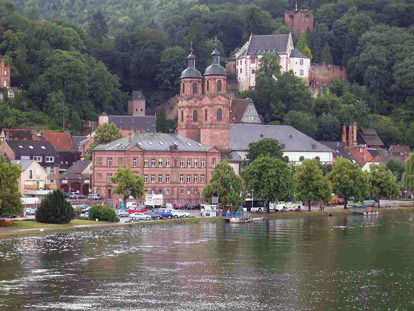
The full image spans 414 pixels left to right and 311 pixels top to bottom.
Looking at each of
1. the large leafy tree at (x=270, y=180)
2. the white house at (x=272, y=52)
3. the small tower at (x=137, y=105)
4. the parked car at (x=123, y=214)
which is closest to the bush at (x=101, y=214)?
the parked car at (x=123, y=214)

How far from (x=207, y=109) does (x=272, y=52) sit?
5364cm

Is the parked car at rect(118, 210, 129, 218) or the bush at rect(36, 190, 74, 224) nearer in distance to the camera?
the bush at rect(36, 190, 74, 224)

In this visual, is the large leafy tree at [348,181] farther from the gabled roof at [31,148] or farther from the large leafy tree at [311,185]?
the gabled roof at [31,148]

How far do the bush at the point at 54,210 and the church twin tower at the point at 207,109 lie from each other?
1797 inches

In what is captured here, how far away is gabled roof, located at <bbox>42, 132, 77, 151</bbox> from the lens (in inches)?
6191

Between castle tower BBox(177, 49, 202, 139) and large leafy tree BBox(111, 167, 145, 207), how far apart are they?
26317mm

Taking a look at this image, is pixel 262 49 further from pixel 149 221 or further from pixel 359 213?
pixel 149 221

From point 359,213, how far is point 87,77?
61.0 metres

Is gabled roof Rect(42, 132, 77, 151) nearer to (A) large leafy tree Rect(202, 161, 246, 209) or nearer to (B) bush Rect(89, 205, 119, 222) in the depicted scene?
(A) large leafy tree Rect(202, 161, 246, 209)

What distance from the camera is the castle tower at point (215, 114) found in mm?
142500

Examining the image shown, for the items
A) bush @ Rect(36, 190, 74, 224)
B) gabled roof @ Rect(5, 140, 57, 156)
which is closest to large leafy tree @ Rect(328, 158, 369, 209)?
gabled roof @ Rect(5, 140, 57, 156)

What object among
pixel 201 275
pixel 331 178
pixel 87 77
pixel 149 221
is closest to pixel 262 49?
pixel 87 77

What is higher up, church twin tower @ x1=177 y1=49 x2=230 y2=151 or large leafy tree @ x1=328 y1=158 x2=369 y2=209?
church twin tower @ x1=177 y1=49 x2=230 y2=151

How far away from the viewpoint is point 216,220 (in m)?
114
